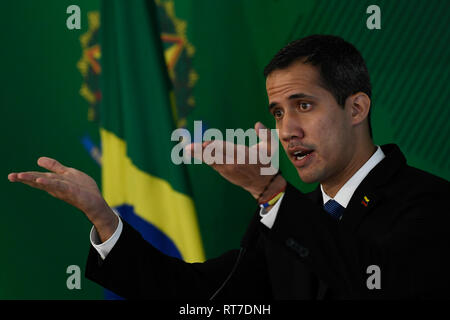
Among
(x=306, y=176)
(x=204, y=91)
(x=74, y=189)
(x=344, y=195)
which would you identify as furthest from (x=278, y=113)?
(x=204, y=91)

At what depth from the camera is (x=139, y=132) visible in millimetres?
2881

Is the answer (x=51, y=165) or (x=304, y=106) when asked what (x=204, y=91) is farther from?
(x=51, y=165)

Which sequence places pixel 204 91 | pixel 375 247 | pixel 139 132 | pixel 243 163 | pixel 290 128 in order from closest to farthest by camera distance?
pixel 243 163, pixel 375 247, pixel 290 128, pixel 139 132, pixel 204 91

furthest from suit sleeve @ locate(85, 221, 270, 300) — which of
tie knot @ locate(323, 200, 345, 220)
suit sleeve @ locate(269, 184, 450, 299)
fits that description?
suit sleeve @ locate(269, 184, 450, 299)

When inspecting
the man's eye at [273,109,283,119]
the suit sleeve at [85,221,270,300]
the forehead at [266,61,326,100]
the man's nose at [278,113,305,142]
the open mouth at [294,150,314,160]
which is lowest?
the suit sleeve at [85,221,270,300]

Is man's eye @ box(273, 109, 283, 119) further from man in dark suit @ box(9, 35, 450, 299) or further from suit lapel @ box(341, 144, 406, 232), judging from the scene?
suit lapel @ box(341, 144, 406, 232)

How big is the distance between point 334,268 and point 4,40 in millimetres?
2553

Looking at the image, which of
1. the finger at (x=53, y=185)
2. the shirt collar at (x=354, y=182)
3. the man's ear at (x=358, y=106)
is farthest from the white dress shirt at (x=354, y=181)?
the finger at (x=53, y=185)

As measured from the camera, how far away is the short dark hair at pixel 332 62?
69.0 inches

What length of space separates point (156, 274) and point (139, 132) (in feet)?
4.45

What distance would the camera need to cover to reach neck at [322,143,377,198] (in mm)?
1785

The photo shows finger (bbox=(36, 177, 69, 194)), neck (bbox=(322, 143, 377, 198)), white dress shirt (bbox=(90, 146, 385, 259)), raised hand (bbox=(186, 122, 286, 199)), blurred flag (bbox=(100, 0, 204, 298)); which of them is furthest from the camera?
blurred flag (bbox=(100, 0, 204, 298))

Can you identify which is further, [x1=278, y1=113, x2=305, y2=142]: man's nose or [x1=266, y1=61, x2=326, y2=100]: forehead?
[x1=266, y1=61, x2=326, y2=100]: forehead
